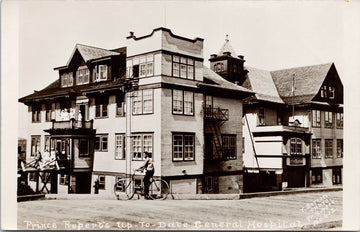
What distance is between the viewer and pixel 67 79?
1505 centimetres

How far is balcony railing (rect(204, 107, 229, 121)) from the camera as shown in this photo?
16.0m

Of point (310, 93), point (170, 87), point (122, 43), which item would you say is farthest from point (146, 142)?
point (310, 93)

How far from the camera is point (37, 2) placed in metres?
11.1

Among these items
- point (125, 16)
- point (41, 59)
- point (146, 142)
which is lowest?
point (146, 142)

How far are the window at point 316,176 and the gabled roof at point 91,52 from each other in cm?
788

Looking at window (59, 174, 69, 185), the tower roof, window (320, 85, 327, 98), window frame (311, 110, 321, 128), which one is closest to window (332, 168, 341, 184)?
window frame (311, 110, 321, 128)

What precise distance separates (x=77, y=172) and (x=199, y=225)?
7.45 meters

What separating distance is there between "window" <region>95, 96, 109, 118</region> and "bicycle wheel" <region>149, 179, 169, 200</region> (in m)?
3.72

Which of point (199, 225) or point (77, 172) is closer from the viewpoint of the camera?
point (199, 225)

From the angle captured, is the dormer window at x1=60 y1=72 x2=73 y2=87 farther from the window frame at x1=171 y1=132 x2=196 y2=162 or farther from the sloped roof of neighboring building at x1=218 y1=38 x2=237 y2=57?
the sloped roof of neighboring building at x1=218 y1=38 x2=237 y2=57

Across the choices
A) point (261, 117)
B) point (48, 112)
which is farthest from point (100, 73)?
point (261, 117)

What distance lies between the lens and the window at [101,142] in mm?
15499

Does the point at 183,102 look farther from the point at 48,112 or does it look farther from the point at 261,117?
the point at 261,117

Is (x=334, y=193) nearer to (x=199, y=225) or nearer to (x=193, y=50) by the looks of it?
(x=199, y=225)
